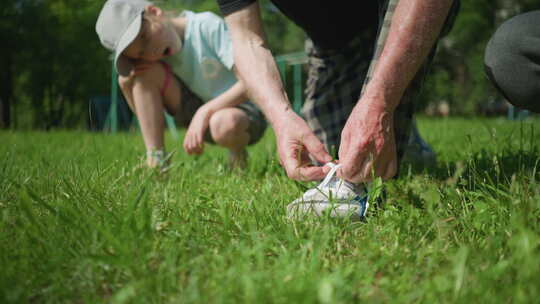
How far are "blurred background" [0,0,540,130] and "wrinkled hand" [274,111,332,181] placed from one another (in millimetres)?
5120

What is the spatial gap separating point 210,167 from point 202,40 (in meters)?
0.70

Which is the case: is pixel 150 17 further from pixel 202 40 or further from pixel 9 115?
pixel 9 115

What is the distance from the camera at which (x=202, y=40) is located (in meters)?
2.39

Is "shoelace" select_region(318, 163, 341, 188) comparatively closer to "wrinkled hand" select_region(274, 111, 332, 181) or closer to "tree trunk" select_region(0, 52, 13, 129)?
"wrinkled hand" select_region(274, 111, 332, 181)

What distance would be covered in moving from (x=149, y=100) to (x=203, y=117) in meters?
0.38

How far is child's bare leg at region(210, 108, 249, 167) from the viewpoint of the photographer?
6.98ft

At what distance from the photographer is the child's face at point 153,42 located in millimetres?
2098

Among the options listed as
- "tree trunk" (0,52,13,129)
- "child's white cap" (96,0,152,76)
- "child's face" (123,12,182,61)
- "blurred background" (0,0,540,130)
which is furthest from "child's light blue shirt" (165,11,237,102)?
"tree trunk" (0,52,13,129)

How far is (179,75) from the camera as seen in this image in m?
2.45


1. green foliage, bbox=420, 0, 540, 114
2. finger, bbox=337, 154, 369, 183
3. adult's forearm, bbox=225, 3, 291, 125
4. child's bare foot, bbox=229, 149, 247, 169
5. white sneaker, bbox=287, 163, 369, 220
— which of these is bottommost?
green foliage, bbox=420, 0, 540, 114

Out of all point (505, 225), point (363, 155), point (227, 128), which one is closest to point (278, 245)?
point (363, 155)

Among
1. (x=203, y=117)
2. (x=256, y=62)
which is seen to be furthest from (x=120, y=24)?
(x=256, y=62)

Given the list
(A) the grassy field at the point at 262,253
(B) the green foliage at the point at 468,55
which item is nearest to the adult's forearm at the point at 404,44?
(A) the grassy field at the point at 262,253

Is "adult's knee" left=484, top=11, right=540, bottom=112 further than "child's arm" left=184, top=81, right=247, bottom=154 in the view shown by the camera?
No
